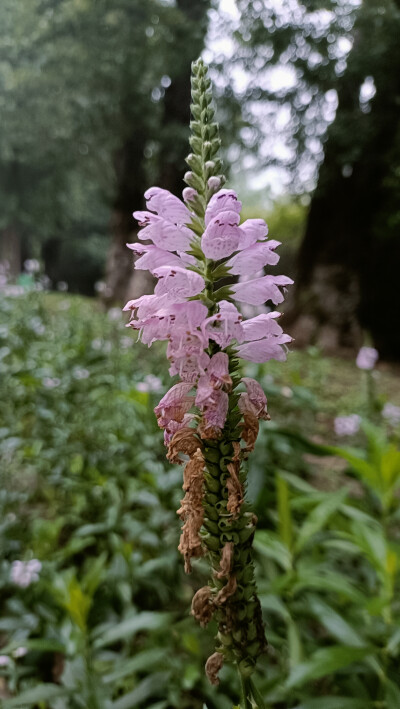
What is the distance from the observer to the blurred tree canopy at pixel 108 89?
8023mm

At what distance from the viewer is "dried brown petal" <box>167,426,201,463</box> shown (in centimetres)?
87

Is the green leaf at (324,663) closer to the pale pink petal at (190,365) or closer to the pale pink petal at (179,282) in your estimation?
the pale pink petal at (190,365)

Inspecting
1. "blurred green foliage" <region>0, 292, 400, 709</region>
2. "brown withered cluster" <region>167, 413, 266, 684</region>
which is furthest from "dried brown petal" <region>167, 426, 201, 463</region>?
"blurred green foliage" <region>0, 292, 400, 709</region>

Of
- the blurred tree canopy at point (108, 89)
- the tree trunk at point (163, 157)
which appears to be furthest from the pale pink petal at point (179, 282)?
the tree trunk at point (163, 157)

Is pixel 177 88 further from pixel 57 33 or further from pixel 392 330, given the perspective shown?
pixel 392 330

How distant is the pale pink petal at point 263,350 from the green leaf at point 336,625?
4.44 feet

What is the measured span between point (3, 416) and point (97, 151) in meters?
10.4

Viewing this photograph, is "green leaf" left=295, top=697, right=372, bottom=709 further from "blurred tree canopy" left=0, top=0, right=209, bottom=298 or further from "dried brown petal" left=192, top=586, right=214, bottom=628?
"blurred tree canopy" left=0, top=0, right=209, bottom=298

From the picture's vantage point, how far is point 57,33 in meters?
9.01

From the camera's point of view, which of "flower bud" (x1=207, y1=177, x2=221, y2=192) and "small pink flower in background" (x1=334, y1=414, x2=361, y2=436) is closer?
"flower bud" (x1=207, y1=177, x2=221, y2=192)

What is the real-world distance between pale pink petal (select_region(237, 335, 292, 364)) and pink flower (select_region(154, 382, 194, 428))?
0.38ft

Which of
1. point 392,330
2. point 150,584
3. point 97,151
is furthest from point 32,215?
point 150,584

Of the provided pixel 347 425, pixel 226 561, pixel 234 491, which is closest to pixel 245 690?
pixel 226 561

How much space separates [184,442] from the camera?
868 millimetres
